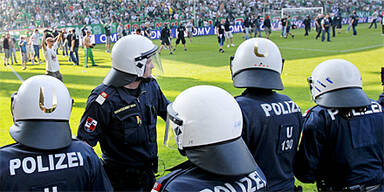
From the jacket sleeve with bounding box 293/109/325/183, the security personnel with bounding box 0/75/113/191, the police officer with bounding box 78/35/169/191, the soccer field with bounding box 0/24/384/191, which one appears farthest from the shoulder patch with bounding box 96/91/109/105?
the soccer field with bounding box 0/24/384/191

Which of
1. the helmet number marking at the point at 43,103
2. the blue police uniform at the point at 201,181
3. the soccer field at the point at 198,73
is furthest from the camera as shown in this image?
the soccer field at the point at 198,73

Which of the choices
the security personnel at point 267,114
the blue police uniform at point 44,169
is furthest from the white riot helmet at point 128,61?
the blue police uniform at point 44,169

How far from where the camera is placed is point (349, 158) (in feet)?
10.7

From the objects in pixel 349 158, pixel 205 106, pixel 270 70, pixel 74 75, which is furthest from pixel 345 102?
pixel 74 75

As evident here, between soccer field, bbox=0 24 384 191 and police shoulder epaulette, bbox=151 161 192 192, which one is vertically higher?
police shoulder epaulette, bbox=151 161 192 192

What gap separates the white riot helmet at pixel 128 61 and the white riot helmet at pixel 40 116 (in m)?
1.31

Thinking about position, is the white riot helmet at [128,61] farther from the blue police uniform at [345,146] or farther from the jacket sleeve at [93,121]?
the blue police uniform at [345,146]

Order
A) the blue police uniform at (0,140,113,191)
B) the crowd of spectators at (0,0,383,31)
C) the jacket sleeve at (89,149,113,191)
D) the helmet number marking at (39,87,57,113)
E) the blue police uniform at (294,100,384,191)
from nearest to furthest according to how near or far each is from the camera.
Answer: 1. the blue police uniform at (0,140,113,191)
2. the helmet number marking at (39,87,57,113)
3. the jacket sleeve at (89,149,113,191)
4. the blue police uniform at (294,100,384,191)
5. the crowd of spectators at (0,0,383,31)

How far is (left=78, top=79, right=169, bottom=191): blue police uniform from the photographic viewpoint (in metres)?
3.74

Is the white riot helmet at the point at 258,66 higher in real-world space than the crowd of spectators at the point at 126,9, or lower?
lower

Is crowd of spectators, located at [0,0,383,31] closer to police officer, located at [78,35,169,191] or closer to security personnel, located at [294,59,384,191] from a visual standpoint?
police officer, located at [78,35,169,191]

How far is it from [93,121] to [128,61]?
777 millimetres

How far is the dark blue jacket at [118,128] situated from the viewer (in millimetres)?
3730

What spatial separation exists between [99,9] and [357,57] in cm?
2802
